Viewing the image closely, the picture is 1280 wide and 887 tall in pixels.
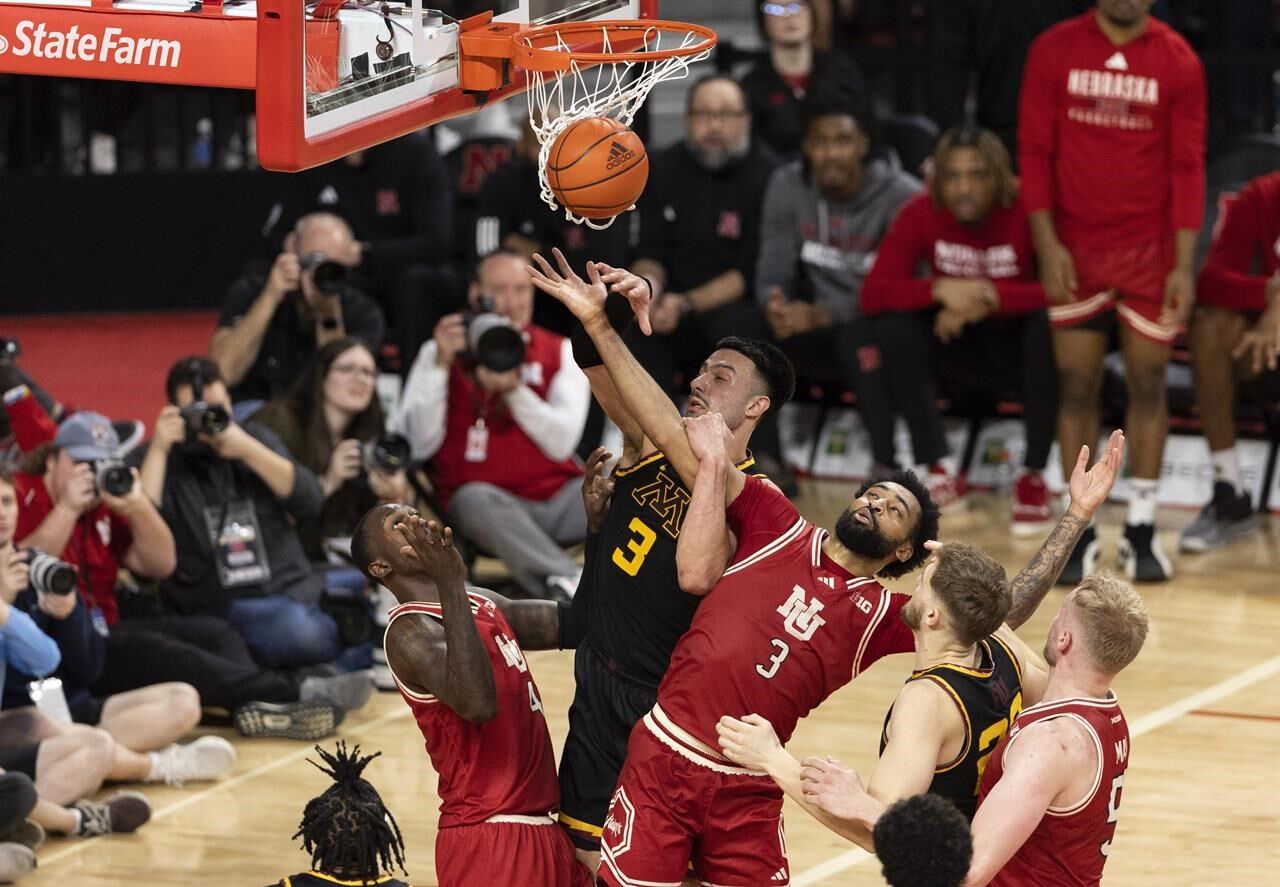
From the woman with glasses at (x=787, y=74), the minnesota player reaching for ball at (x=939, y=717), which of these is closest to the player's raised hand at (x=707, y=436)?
the minnesota player reaching for ball at (x=939, y=717)

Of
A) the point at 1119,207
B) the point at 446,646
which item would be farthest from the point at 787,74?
the point at 446,646

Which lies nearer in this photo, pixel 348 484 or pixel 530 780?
pixel 530 780

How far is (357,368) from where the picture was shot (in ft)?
30.3

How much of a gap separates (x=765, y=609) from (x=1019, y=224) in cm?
582

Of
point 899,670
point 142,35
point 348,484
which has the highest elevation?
point 142,35

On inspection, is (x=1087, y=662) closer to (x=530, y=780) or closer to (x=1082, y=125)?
(x=530, y=780)

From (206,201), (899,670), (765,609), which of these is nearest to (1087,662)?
(765,609)

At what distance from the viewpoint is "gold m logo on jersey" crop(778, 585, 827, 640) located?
5.16 metres

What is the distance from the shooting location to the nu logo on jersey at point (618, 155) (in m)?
5.62

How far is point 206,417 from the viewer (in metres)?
8.16

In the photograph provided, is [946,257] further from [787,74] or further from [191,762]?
[191,762]

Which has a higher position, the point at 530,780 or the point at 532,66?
the point at 532,66

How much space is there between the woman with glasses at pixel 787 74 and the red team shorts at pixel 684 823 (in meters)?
7.30

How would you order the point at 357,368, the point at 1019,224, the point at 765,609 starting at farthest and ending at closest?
the point at 1019,224 → the point at 357,368 → the point at 765,609
